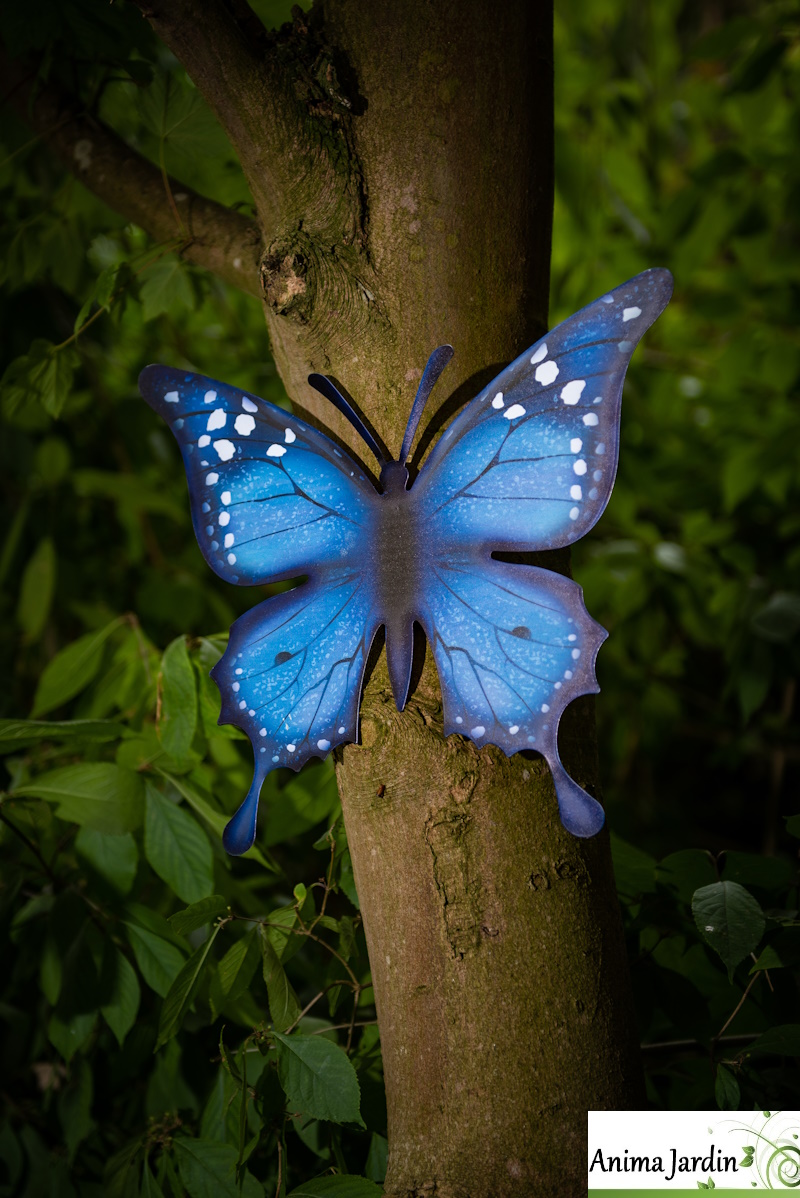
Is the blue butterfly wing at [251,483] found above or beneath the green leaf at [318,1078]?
above

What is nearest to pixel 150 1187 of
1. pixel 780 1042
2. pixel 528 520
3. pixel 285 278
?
pixel 780 1042

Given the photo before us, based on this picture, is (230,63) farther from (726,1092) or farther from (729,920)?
(726,1092)

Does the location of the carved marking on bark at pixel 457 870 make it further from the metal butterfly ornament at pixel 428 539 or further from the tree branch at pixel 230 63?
the tree branch at pixel 230 63

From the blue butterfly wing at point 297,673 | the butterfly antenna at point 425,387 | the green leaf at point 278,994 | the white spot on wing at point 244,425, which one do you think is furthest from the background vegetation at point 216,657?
the butterfly antenna at point 425,387

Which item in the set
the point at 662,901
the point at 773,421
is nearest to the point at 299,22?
the point at 662,901

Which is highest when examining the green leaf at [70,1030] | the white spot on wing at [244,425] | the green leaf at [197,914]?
the white spot on wing at [244,425]
